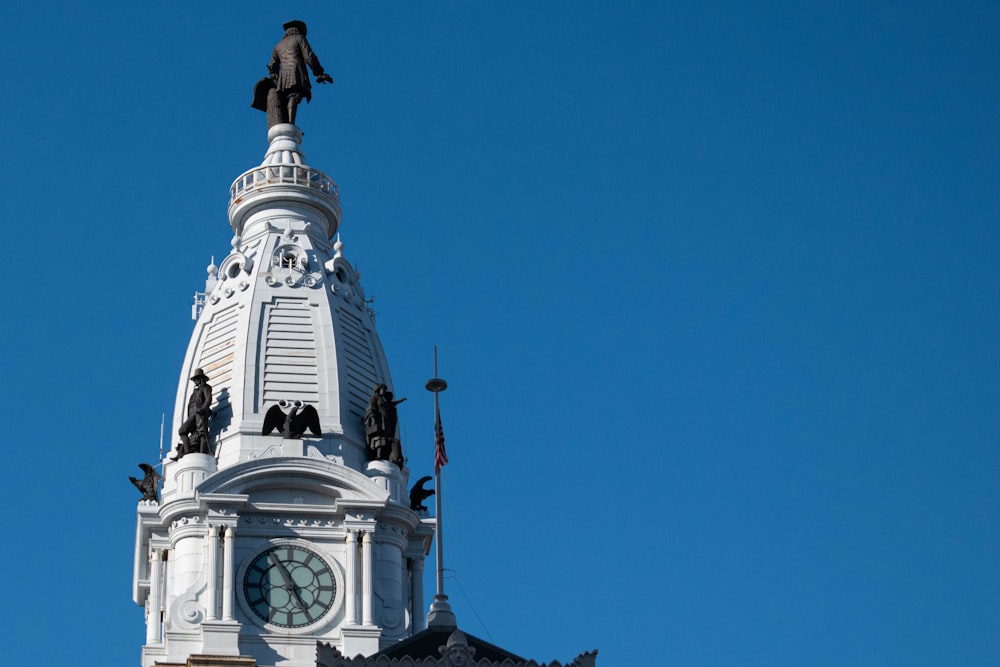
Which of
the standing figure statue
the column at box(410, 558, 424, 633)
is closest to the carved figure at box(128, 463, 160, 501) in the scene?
the column at box(410, 558, 424, 633)

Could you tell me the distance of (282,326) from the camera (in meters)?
96.2

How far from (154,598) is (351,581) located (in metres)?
7.98

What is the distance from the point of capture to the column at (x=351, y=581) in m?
89.2

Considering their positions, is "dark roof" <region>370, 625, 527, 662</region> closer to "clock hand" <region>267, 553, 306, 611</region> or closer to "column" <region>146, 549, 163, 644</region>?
"clock hand" <region>267, 553, 306, 611</region>

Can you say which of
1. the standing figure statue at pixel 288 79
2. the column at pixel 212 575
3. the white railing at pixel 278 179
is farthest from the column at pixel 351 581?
the standing figure statue at pixel 288 79

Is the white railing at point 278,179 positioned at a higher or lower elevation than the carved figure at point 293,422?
higher

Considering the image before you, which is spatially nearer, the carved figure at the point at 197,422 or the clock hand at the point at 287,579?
the clock hand at the point at 287,579

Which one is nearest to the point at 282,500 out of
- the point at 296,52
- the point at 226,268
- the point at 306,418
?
the point at 306,418

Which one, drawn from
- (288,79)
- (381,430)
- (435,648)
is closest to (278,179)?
(288,79)

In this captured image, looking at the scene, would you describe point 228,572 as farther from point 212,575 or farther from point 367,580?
point 367,580

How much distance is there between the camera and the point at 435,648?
74.1 meters

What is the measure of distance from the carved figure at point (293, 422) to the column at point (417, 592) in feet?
21.7

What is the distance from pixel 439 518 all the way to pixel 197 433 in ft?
59.8

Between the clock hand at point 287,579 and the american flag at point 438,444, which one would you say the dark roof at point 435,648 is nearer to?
the american flag at point 438,444
